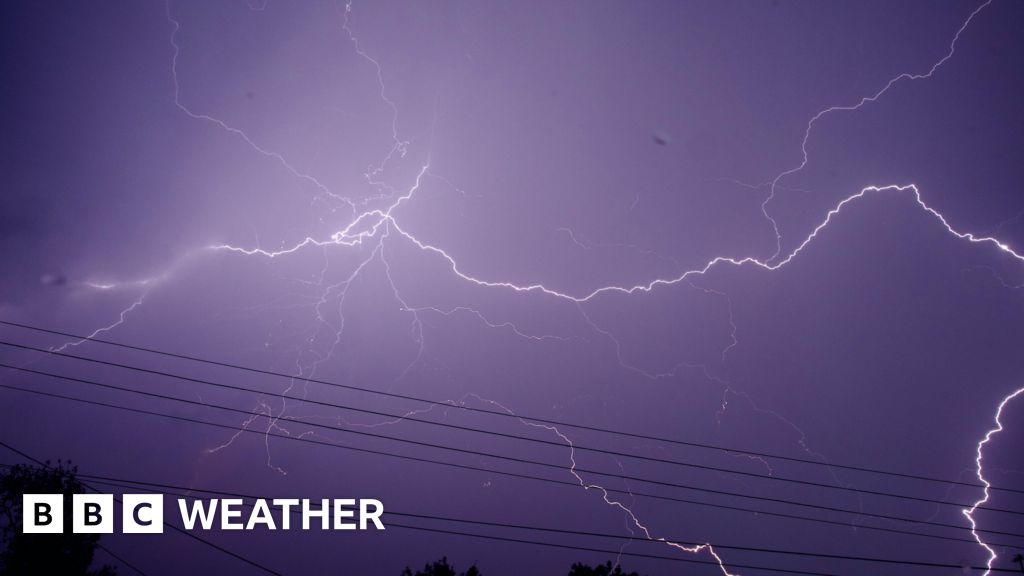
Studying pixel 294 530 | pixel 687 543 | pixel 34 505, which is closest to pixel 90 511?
pixel 34 505

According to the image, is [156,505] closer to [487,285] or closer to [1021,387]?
[487,285]

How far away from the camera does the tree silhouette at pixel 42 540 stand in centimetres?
744

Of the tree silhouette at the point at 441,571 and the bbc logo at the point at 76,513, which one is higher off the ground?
the bbc logo at the point at 76,513

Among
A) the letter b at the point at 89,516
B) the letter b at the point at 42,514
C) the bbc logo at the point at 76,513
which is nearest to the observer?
the bbc logo at the point at 76,513

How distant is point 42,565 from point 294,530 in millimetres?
5539

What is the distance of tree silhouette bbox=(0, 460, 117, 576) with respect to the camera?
7.44m

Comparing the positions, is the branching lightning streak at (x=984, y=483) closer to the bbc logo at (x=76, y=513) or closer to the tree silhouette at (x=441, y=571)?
the tree silhouette at (x=441, y=571)

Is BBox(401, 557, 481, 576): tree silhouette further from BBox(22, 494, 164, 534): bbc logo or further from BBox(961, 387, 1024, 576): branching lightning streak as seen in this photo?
BBox(961, 387, 1024, 576): branching lightning streak

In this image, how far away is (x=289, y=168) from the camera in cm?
1148

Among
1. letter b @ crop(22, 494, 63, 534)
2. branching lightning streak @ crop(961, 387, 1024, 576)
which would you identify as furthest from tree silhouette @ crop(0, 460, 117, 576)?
branching lightning streak @ crop(961, 387, 1024, 576)

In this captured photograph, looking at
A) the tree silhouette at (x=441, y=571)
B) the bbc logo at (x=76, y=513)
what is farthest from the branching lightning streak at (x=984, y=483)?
the bbc logo at (x=76, y=513)

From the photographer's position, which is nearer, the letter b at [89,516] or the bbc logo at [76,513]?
the bbc logo at [76,513]

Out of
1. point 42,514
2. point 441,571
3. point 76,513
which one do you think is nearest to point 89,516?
point 76,513

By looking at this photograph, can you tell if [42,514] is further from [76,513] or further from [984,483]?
[984,483]
